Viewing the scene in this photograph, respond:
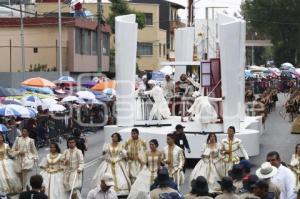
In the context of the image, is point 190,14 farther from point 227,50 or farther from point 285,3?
point 285,3

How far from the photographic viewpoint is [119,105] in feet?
89.5

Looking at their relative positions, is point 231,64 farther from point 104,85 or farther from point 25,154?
point 104,85

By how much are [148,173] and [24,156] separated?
3.69 m

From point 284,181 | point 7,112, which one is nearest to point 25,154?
point 284,181

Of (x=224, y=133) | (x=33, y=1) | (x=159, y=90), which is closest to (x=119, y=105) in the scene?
(x=159, y=90)

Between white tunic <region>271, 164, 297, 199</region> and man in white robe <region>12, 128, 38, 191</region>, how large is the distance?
7.37 metres

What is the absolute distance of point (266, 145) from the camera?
104ft

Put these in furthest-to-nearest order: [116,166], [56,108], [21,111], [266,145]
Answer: [56,108], [266,145], [21,111], [116,166]

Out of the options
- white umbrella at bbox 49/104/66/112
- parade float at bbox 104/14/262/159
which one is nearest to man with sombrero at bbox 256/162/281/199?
parade float at bbox 104/14/262/159

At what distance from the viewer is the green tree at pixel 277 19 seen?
83438 millimetres

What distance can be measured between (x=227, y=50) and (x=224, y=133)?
2.38 metres

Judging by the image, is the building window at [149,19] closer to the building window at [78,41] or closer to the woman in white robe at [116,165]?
the building window at [78,41]

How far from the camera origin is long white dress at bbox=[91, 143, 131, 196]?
60.5 feet

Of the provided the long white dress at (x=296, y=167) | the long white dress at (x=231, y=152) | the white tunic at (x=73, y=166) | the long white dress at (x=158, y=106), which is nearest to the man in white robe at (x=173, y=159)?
the long white dress at (x=231, y=152)
